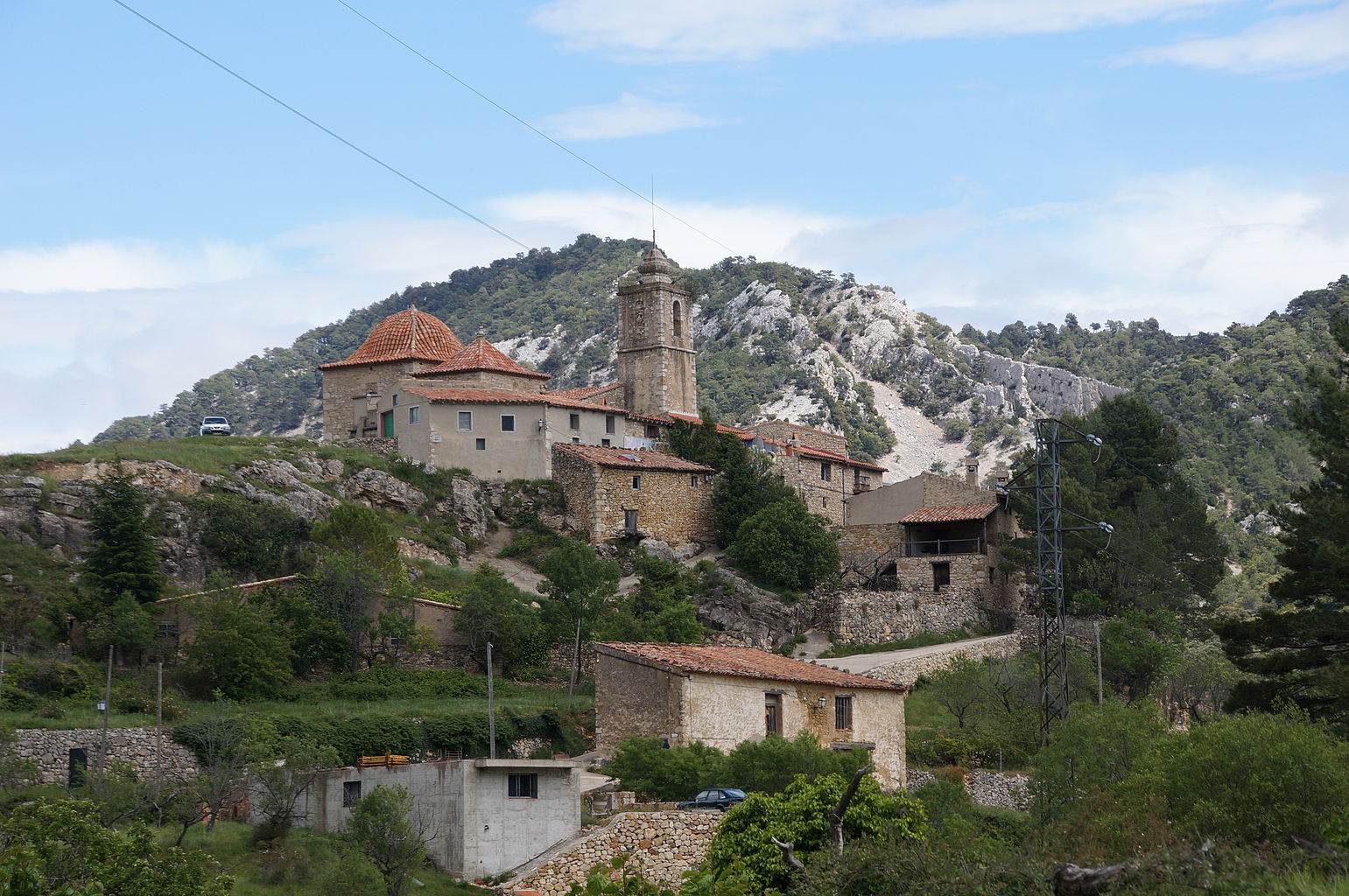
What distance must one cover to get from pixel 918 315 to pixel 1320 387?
11092cm

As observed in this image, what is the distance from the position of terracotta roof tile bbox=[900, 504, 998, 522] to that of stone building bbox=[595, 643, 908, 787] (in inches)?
755

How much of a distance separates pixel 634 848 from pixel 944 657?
24.4 m

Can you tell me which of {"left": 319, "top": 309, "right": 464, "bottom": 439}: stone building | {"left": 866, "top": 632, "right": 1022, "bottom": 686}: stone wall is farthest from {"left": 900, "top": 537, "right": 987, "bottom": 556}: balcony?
{"left": 319, "top": 309, "right": 464, "bottom": 439}: stone building

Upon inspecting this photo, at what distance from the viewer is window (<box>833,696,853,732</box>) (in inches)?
1692

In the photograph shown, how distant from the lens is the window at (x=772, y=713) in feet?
135

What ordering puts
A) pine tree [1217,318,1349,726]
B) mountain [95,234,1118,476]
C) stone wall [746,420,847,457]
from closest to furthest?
pine tree [1217,318,1349,726] → stone wall [746,420,847,457] → mountain [95,234,1118,476]

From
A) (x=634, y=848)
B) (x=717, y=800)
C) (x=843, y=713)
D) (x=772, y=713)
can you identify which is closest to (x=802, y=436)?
(x=843, y=713)

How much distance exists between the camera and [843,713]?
142 feet

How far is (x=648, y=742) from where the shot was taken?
37.6 metres

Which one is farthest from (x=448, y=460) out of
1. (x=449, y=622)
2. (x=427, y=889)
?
(x=427, y=889)

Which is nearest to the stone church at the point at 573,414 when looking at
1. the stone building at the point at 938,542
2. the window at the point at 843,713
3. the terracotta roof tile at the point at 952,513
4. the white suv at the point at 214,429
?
the stone building at the point at 938,542

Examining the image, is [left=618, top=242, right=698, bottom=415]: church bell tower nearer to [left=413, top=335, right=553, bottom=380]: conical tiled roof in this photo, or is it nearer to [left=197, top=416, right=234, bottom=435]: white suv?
[left=413, top=335, right=553, bottom=380]: conical tiled roof

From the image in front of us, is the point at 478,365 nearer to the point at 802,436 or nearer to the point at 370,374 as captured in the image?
the point at 370,374

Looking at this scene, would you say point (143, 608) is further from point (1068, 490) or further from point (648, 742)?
point (1068, 490)
